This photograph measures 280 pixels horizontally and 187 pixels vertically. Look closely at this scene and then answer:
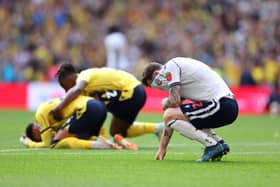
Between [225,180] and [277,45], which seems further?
[277,45]

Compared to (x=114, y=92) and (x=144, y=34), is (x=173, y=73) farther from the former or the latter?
(x=144, y=34)

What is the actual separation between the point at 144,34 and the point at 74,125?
62.4ft

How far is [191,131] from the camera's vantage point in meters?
12.5

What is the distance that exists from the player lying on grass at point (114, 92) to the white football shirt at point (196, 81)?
265 cm

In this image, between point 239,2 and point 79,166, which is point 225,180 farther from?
point 239,2

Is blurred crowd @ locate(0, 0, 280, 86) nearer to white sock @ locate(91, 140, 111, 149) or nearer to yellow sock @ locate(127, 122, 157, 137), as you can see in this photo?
yellow sock @ locate(127, 122, 157, 137)

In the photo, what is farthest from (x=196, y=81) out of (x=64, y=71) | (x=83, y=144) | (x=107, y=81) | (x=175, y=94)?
(x=107, y=81)

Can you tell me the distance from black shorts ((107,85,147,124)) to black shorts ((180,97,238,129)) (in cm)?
371

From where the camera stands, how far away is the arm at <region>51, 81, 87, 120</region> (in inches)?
582

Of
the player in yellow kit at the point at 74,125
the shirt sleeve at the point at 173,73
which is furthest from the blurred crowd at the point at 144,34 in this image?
the shirt sleeve at the point at 173,73

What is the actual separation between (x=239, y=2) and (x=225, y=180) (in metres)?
25.3

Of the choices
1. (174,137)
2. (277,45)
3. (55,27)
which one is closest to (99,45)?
(55,27)

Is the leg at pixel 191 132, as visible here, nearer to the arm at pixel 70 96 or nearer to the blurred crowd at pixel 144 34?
the arm at pixel 70 96

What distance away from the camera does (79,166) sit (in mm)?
11727
